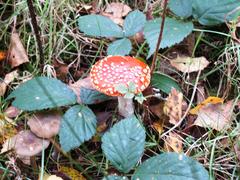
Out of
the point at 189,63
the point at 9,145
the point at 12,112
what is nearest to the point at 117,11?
the point at 189,63

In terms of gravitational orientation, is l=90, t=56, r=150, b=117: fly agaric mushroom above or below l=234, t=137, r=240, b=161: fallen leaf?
above

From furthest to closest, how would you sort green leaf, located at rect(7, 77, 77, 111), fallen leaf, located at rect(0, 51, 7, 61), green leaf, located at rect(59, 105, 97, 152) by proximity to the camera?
fallen leaf, located at rect(0, 51, 7, 61) → green leaf, located at rect(7, 77, 77, 111) → green leaf, located at rect(59, 105, 97, 152)

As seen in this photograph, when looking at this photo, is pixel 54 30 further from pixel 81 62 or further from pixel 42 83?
pixel 42 83

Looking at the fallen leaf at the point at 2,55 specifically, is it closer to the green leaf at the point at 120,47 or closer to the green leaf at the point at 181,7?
the green leaf at the point at 120,47

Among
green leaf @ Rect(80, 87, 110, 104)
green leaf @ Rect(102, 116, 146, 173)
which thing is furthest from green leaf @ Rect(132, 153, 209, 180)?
green leaf @ Rect(80, 87, 110, 104)

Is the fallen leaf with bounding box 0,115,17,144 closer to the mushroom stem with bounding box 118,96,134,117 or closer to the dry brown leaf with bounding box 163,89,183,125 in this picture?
the mushroom stem with bounding box 118,96,134,117

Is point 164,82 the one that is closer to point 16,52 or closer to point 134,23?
point 134,23
